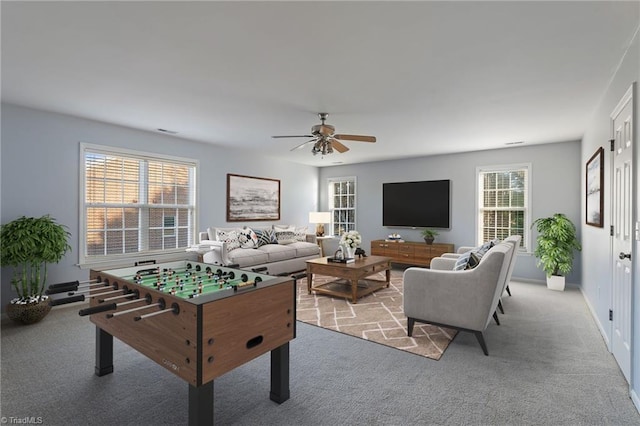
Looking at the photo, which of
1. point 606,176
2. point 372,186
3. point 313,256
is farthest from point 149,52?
point 372,186

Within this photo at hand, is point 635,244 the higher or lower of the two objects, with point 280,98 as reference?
lower

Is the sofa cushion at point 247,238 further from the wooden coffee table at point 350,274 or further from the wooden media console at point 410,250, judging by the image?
the wooden media console at point 410,250

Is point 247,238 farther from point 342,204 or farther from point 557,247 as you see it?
point 557,247

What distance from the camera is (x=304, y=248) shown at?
20.5ft

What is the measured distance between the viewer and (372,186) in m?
7.54

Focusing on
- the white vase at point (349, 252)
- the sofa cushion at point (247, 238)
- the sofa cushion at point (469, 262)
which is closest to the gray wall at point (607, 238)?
the sofa cushion at point (469, 262)

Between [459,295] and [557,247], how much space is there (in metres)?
3.21

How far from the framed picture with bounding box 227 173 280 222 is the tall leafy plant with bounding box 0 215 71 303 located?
2.81 metres

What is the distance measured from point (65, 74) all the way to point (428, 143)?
16.0 ft

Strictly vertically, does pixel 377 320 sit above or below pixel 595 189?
below

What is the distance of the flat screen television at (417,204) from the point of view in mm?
6547

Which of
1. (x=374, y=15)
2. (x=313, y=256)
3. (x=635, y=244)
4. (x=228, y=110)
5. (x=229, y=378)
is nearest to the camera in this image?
(x=374, y=15)

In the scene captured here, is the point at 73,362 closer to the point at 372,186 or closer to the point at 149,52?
the point at 149,52
